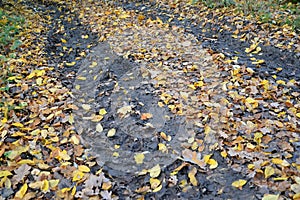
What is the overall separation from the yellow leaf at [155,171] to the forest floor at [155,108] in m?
0.01

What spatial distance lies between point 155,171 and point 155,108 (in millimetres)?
1043

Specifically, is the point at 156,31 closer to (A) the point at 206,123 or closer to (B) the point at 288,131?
(A) the point at 206,123

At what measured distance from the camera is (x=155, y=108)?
11.8 ft

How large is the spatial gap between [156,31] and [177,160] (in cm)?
360

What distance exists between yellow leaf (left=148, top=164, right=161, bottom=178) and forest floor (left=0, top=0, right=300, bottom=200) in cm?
1

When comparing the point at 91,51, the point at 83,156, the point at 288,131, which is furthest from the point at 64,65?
the point at 288,131

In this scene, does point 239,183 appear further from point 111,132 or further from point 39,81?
point 39,81

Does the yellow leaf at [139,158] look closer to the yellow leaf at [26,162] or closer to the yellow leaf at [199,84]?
the yellow leaf at [26,162]

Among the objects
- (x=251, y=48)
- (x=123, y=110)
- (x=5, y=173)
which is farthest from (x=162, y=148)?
(x=251, y=48)

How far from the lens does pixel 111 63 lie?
4.69 m

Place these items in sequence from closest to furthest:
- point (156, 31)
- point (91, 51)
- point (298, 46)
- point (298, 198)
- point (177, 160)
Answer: point (298, 198)
point (177, 160)
point (298, 46)
point (91, 51)
point (156, 31)

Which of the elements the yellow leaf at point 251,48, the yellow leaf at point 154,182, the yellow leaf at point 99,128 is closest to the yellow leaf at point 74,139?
the yellow leaf at point 99,128

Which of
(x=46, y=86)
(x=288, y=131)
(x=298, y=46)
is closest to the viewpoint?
(x=288, y=131)

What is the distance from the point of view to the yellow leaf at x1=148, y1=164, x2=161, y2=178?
2.71 meters
